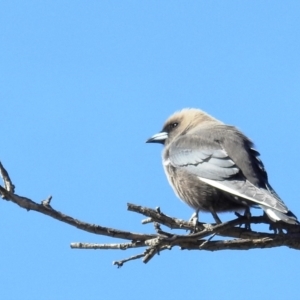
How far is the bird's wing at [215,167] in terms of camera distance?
5.95 m

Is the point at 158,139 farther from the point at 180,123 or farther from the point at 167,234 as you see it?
the point at 167,234

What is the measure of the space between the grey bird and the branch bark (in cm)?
61

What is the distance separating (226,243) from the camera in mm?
4621

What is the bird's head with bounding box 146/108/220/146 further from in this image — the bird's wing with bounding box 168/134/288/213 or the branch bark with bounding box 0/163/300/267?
the branch bark with bounding box 0/163/300/267

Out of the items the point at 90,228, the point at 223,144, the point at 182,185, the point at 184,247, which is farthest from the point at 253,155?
the point at 90,228

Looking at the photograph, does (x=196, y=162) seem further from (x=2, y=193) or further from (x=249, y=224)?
(x=2, y=193)

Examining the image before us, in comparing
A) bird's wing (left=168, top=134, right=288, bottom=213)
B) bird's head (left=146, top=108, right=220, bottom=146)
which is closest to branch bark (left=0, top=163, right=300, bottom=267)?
bird's wing (left=168, top=134, right=288, bottom=213)

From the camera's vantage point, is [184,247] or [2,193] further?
[184,247]

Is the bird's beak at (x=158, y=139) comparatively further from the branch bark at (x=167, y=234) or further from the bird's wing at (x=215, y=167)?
the branch bark at (x=167, y=234)

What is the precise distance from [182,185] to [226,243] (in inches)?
92.8

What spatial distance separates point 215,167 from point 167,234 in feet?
7.79

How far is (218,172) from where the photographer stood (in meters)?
6.57

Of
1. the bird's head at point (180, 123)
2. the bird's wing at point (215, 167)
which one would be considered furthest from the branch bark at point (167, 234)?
the bird's head at point (180, 123)

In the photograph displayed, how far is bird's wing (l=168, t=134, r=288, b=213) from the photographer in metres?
5.95
